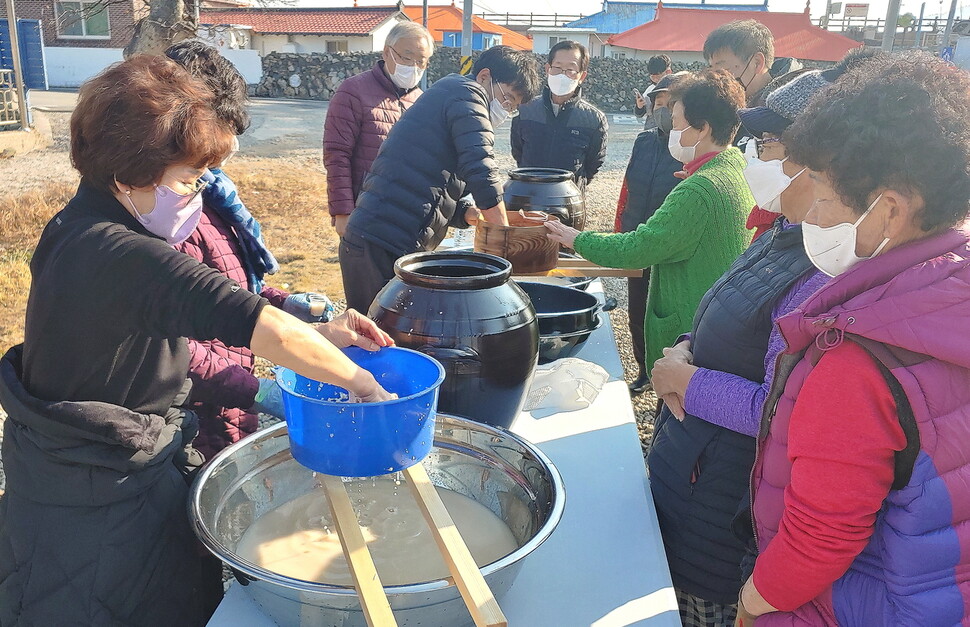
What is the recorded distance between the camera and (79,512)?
1.49 metres

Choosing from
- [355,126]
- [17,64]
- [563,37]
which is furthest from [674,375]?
[563,37]

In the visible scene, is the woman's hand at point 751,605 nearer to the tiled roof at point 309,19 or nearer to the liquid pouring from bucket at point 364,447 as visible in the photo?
the liquid pouring from bucket at point 364,447

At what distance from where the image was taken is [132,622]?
1.55 m

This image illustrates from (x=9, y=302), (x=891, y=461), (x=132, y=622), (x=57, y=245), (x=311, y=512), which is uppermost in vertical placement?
(x=57, y=245)

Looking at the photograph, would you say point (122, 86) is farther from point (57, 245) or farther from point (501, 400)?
point (501, 400)

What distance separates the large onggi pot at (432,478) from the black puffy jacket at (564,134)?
3.55 m

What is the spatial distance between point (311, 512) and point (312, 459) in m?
0.27

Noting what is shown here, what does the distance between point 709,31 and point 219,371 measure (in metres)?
35.3

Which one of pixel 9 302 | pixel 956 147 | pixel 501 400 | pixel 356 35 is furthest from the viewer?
pixel 356 35

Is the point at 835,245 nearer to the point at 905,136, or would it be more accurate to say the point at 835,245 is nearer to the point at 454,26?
the point at 905,136

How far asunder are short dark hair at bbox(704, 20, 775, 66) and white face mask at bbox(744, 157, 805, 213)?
2.35 m

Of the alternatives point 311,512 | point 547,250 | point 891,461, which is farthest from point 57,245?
point 547,250

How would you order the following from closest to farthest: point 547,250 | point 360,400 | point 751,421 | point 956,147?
point 956,147 → point 360,400 → point 751,421 → point 547,250

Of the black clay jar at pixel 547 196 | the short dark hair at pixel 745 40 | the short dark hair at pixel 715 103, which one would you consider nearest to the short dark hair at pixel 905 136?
the short dark hair at pixel 715 103
